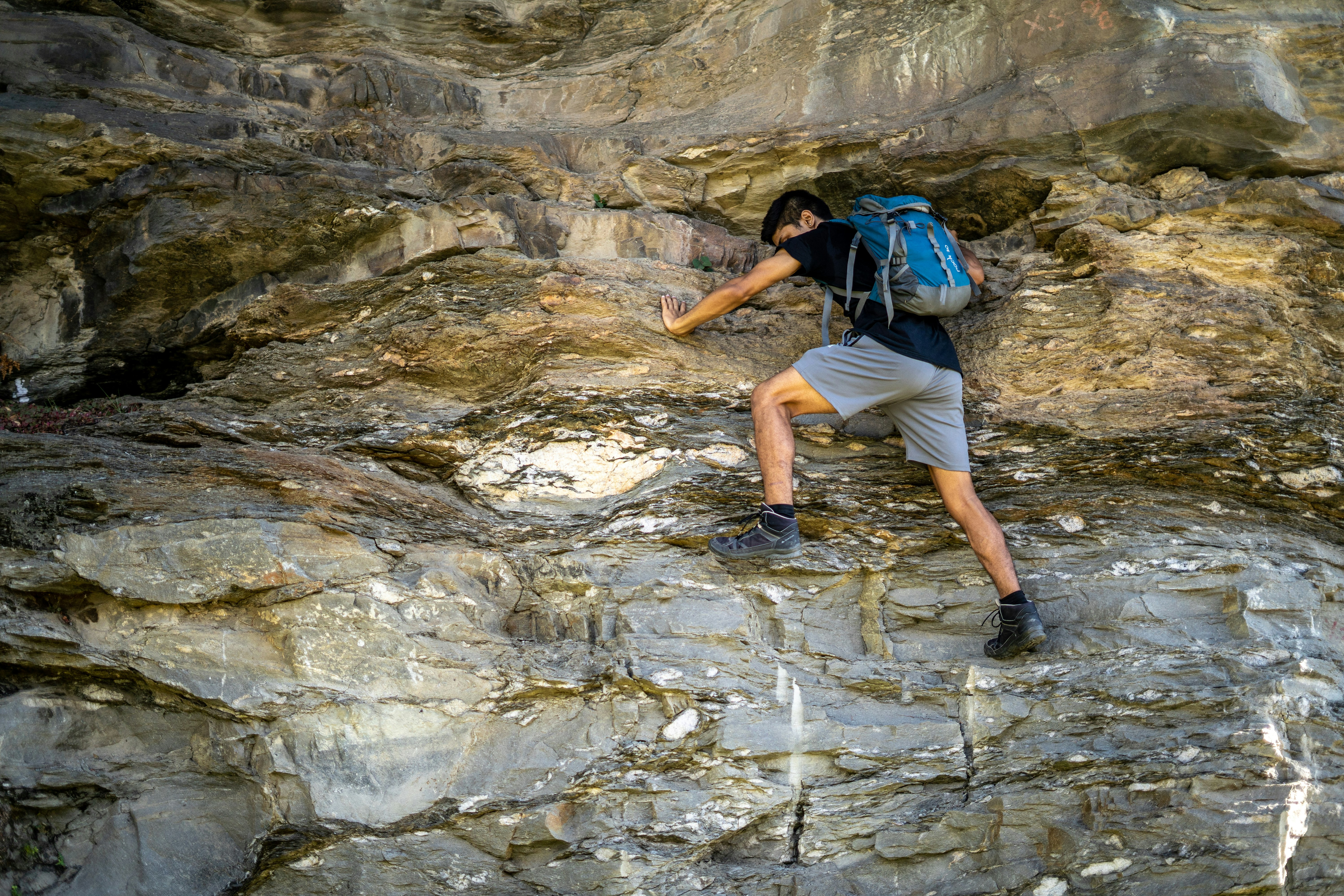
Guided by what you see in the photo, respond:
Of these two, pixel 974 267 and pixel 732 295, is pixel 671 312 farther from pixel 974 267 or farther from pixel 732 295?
pixel 974 267

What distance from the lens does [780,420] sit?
5484mm

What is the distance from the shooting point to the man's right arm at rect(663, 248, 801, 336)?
18.5ft

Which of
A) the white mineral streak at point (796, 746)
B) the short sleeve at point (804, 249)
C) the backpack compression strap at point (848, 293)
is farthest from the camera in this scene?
the short sleeve at point (804, 249)

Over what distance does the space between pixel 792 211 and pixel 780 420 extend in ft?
4.42

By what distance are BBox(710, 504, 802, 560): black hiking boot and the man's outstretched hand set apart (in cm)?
127

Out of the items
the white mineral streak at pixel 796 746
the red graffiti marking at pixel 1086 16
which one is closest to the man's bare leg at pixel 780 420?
the white mineral streak at pixel 796 746

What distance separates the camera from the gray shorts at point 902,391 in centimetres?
540

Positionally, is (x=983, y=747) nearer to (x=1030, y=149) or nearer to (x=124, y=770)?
(x=1030, y=149)

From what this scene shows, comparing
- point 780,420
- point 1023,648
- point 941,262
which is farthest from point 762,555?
point 941,262

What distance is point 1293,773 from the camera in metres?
5.00

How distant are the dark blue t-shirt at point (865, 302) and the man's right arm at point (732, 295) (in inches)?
3.0

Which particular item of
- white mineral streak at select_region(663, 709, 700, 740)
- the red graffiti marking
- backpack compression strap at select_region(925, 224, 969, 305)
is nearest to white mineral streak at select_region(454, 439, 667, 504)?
white mineral streak at select_region(663, 709, 700, 740)

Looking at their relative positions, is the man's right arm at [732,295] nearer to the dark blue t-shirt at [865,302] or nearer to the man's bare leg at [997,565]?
the dark blue t-shirt at [865,302]

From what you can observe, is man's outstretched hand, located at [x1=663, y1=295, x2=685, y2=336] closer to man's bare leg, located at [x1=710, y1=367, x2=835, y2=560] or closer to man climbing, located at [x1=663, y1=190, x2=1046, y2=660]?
man climbing, located at [x1=663, y1=190, x2=1046, y2=660]
